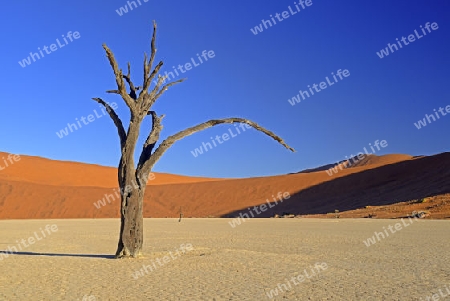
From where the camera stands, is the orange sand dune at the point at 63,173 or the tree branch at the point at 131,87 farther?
the orange sand dune at the point at 63,173

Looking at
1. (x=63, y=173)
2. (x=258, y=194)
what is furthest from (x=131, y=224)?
(x=63, y=173)

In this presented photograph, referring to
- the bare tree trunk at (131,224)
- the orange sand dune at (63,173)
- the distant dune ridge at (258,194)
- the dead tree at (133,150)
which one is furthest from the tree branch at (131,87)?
the orange sand dune at (63,173)

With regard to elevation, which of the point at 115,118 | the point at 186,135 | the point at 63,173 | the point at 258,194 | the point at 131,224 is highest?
the point at 63,173

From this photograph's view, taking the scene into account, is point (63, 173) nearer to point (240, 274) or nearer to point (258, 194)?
point (258, 194)

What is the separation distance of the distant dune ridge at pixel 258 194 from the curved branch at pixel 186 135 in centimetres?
3147

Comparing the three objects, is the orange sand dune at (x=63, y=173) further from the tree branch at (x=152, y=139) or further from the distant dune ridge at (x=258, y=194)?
the tree branch at (x=152, y=139)

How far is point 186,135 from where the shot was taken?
42.4ft

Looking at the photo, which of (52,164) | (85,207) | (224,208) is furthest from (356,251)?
(52,164)

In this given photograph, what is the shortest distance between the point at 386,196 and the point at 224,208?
808 inches

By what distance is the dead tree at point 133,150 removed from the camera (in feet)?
40.7

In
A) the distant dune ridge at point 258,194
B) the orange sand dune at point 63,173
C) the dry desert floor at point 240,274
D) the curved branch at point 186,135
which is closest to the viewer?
the dry desert floor at point 240,274

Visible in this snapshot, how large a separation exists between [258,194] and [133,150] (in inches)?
2178

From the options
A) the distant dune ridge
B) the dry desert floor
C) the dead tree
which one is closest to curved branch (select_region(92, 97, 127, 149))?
the dead tree

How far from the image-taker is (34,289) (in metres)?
8.80
